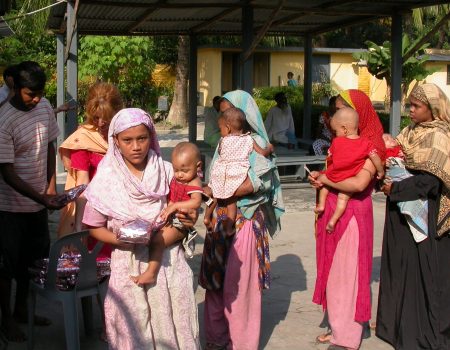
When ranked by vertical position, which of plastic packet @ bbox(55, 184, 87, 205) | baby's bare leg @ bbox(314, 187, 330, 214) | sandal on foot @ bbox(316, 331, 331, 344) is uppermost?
plastic packet @ bbox(55, 184, 87, 205)

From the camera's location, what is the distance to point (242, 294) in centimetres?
439

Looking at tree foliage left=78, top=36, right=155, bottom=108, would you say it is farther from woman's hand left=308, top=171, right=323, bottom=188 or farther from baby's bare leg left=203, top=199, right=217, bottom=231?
baby's bare leg left=203, top=199, right=217, bottom=231

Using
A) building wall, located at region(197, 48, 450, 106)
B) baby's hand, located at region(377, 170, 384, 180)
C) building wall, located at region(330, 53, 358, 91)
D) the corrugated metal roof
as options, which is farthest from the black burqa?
building wall, located at region(330, 53, 358, 91)

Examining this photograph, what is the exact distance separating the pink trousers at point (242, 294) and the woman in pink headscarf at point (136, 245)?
0.93 meters

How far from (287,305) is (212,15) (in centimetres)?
714

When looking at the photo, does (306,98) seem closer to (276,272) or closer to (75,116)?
(75,116)

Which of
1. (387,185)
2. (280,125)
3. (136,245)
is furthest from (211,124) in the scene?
(136,245)

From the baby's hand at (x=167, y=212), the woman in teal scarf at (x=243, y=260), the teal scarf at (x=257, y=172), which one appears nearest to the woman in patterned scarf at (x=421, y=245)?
the teal scarf at (x=257, y=172)

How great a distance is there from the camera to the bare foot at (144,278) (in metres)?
3.33

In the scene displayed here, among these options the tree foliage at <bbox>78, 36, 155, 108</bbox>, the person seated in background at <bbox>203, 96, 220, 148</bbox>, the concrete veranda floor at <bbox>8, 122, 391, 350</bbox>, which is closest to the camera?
the concrete veranda floor at <bbox>8, 122, 391, 350</bbox>

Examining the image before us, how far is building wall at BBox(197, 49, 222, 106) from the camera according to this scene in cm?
2927

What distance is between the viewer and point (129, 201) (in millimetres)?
3295

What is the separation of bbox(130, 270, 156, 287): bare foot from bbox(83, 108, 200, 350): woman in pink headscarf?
0.02 metres

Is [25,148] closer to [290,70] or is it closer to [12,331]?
[12,331]
